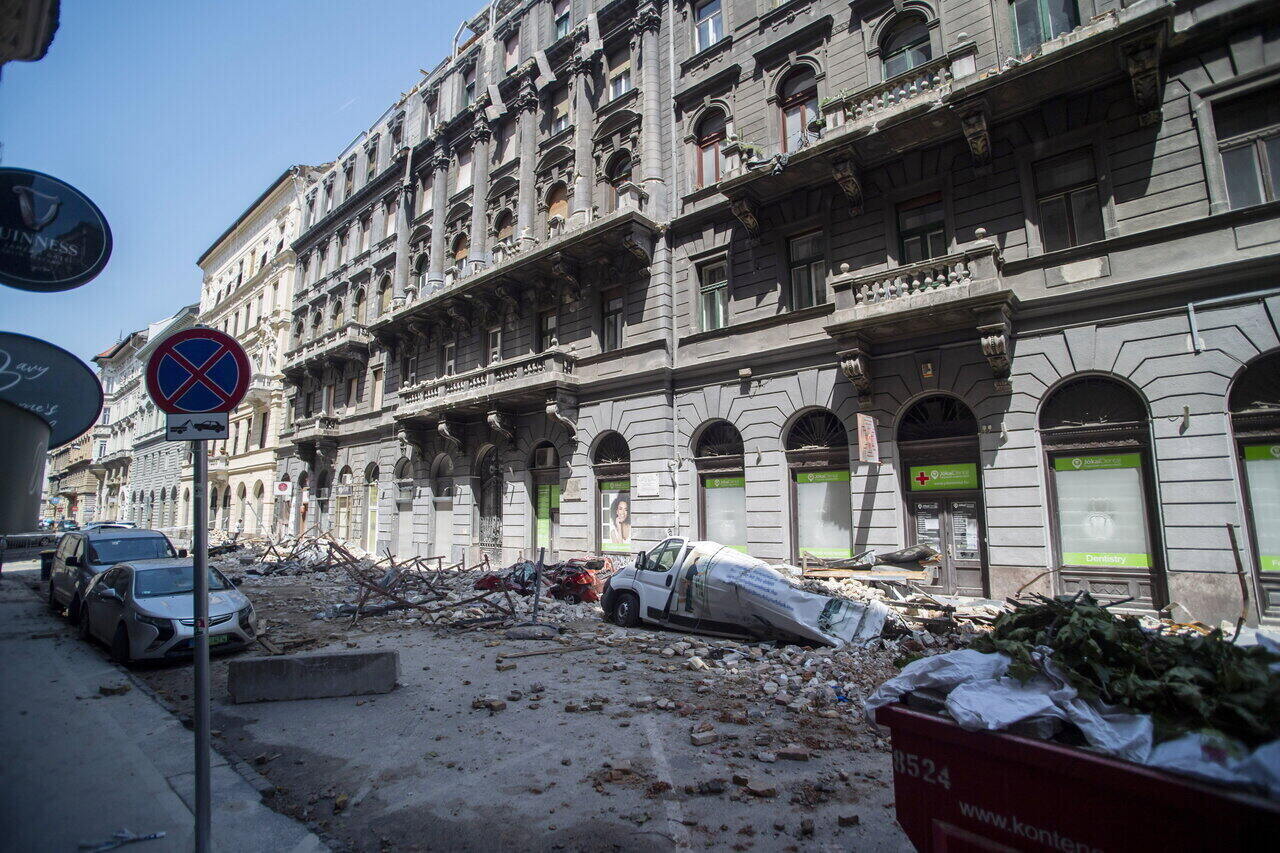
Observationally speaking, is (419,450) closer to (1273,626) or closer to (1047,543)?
(1047,543)

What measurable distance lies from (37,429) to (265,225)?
46310 millimetres

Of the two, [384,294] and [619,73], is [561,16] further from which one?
[384,294]

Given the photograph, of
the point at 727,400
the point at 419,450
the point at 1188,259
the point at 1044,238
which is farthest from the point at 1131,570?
the point at 419,450

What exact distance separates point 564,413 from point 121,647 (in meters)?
11.7

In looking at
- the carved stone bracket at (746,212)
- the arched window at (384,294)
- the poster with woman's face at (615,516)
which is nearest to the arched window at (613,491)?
the poster with woman's face at (615,516)

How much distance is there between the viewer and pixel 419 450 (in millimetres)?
24297

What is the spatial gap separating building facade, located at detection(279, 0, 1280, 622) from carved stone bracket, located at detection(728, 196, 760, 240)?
A: 0.08m

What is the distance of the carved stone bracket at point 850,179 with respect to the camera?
13.3m

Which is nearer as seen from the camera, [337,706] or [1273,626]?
[337,706]

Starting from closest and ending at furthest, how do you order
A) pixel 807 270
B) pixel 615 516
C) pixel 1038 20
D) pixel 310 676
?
1. pixel 310 676
2. pixel 1038 20
3. pixel 807 270
4. pixel 615 516

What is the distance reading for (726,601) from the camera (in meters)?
9.71

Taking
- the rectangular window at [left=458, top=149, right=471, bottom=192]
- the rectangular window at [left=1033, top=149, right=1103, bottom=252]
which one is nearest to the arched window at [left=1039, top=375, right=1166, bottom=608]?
the rectangular window at [left=1033, top=149, right=1103, bottom=252]

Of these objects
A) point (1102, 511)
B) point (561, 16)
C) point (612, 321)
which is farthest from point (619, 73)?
point (1102, 511)

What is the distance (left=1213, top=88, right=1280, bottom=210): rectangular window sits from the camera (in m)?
9.77
